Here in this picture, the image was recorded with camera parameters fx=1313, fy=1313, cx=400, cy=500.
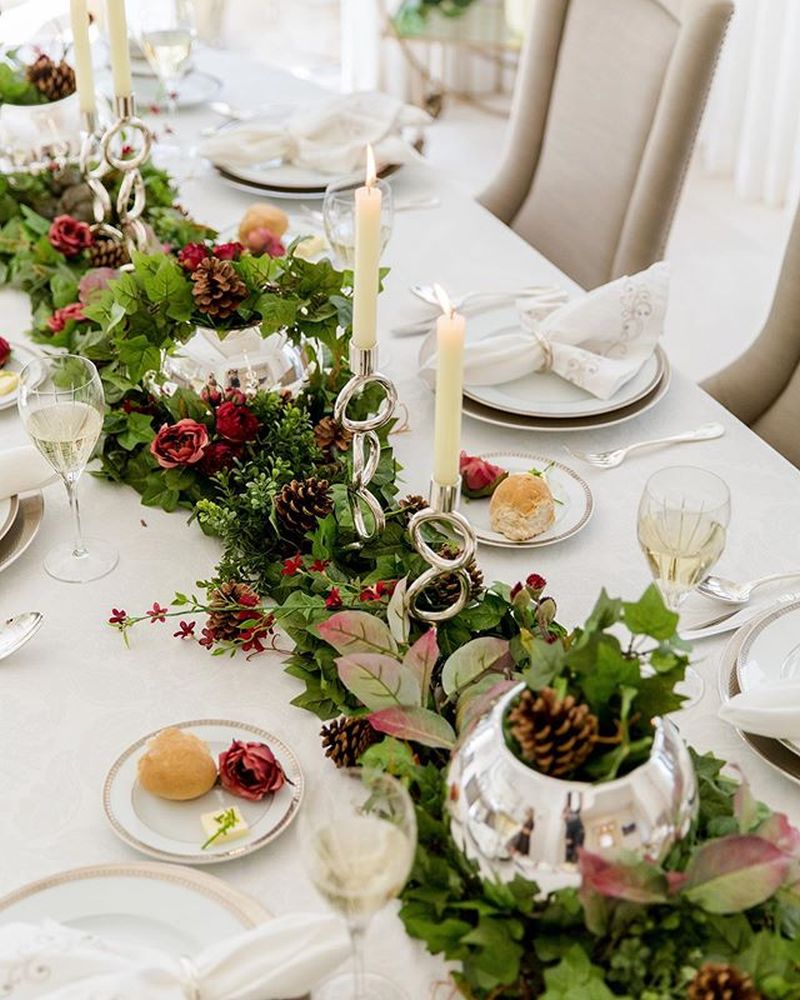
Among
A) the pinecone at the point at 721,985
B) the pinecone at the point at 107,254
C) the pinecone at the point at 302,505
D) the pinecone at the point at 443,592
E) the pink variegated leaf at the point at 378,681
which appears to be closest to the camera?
the pinecone at the point at 721,985

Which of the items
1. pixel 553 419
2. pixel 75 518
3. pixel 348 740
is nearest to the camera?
pixel 348 740

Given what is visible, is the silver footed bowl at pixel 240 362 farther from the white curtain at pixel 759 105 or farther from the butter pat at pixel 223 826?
the white curtain at pixel 759 105

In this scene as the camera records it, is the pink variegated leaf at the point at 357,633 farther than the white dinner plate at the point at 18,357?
No

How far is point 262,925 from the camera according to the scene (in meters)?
0.81

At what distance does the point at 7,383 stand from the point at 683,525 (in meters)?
0.81

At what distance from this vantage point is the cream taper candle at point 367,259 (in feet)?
3.33

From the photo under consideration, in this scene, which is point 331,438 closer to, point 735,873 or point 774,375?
point 735,873

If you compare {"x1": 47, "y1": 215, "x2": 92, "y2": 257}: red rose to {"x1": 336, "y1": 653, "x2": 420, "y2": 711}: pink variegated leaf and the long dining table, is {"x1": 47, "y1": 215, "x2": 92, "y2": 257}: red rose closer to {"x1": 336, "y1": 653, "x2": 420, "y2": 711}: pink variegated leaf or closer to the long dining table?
the long dining table

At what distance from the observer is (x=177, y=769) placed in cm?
95

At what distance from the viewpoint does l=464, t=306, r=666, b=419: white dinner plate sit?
4.78 feet

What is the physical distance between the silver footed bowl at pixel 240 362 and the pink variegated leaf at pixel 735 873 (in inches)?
28.1

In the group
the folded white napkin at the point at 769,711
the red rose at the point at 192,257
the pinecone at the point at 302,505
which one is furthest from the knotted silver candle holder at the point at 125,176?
the folded white napkin at the point at 769,711

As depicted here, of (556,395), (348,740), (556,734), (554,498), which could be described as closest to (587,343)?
(556,395)

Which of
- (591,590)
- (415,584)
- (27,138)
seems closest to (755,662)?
(591,590)
